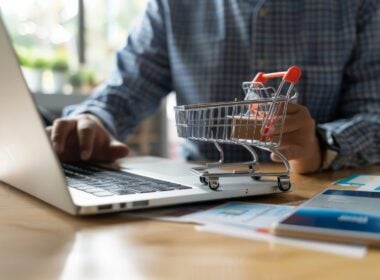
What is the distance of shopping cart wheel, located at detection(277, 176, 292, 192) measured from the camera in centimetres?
65

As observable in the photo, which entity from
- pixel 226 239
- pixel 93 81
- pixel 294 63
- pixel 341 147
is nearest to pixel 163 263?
pixel 226 239

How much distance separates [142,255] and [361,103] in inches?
42.0

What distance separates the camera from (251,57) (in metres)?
1.43

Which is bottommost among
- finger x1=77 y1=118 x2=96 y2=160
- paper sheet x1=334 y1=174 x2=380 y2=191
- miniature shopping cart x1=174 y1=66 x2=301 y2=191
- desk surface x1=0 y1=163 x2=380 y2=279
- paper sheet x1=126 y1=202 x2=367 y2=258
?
paper sheet x1=334 y1=174 x2=380 y2=191

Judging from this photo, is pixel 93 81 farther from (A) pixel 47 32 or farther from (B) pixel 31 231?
(B) pixel 31 231

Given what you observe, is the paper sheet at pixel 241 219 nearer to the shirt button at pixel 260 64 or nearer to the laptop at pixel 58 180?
the laptop at pixel 58 180

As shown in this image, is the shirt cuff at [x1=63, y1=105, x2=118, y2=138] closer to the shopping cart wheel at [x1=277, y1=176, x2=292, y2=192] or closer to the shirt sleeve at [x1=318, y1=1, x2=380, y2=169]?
the shirt sleeve at [x1=318, y1=1, x2=380, y2=169]

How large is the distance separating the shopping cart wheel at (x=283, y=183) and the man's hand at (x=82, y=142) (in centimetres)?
50

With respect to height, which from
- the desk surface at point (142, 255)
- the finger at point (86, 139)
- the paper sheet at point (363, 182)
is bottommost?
the paper sheet at point (363, 182)

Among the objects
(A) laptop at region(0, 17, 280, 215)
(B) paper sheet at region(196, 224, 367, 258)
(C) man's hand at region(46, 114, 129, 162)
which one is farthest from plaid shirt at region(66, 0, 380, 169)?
(B) paper sheet at region(196, 224, 367, 258)

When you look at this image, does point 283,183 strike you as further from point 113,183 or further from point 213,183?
point 113,183

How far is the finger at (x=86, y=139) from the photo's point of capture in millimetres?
1022

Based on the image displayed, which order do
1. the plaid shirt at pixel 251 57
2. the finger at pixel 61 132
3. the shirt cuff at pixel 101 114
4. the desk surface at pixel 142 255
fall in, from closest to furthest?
1. the desk surface at pixel 142 255
2. the finger at pixel 61 132
3. the shirt cuff at pixel 101 114
4. the plaid shirt at pixel 251 57

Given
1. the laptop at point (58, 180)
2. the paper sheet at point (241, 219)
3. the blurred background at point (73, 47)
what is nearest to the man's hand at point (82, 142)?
the laptop at point (58, 180)
